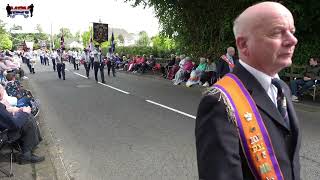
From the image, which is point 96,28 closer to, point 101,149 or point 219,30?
point 219,30

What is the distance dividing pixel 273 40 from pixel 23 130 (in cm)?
552

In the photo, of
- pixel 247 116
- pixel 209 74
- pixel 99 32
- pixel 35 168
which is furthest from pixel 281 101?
pixel 99 32

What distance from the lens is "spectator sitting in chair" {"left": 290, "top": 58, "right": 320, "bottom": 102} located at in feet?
42.6

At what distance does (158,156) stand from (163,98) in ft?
25.1

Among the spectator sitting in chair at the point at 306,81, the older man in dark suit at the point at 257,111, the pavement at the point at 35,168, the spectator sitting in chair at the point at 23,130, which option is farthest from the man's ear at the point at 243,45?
the spectator sitting in chair at the point at 306,81

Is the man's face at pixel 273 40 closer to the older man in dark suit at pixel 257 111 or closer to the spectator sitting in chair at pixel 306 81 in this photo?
the older man in dark suit at pixel 257 111

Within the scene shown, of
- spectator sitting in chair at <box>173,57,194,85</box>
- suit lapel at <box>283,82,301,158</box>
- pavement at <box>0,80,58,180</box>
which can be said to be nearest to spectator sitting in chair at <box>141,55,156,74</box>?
spectator sitting in chair at <box>173,57,194,85</box>

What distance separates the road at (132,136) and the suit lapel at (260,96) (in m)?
4.08

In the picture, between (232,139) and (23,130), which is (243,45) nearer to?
(232,139)

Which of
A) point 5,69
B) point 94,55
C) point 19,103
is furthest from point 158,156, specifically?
point 94,55

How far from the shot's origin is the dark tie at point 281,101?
1896 mm

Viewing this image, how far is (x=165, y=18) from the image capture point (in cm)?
2384

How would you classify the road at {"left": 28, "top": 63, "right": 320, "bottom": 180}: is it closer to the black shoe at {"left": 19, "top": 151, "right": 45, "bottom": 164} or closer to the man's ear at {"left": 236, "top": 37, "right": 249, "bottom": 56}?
the black shoe at {"left": 19, "top": 151, "right": 45, "bottom": 164}

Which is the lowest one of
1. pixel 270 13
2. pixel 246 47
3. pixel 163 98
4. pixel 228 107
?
pixel 163 98
